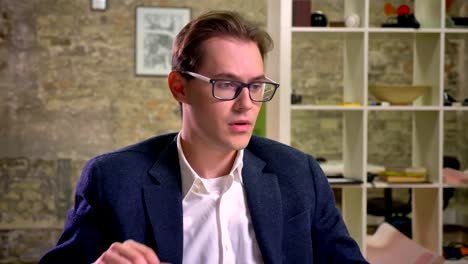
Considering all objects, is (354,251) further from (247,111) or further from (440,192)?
(440,192)

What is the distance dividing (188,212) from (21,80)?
6.43 meters

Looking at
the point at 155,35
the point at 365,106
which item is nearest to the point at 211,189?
the point at 365,106

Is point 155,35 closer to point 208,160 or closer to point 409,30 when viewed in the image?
point 409,30

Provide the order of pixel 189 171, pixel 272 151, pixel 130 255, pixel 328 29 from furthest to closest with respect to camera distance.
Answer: pixel 328 29, pixel 272 151, pixel 189 171, pixel 130 255

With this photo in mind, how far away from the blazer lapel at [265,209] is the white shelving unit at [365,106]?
7.39 feet

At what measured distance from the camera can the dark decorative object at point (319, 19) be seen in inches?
155

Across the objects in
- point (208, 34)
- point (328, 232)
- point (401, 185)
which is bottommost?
point (401, 185)

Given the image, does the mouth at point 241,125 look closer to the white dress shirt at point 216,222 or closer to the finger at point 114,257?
Result: the white dress shirt at point 216,222

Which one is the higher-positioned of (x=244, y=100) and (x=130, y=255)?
(x=244, y=100)

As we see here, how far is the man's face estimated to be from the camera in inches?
60.0

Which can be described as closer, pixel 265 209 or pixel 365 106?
pixel 265 209

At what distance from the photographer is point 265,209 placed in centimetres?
160

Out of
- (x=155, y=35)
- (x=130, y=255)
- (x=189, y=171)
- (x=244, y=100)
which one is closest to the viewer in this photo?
(x=130, y=255)

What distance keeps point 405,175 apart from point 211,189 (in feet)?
8.68
